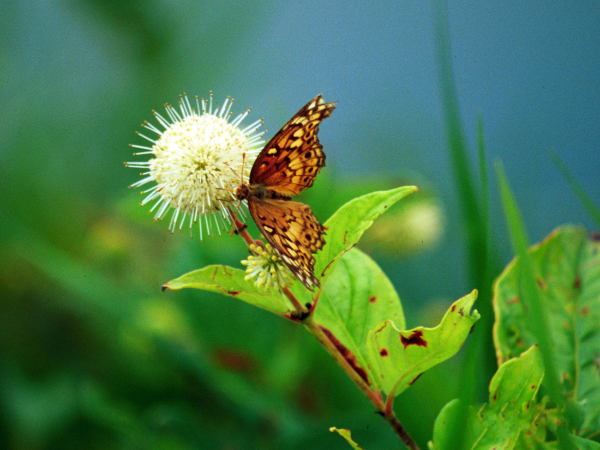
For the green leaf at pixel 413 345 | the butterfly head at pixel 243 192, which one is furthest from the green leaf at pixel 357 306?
the butterfly head at pixel 243 192

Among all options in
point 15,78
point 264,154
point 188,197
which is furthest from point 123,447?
point 15,78

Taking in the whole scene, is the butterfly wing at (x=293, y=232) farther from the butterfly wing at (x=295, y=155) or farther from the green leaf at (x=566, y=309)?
the green leaf at (x=566, y=309)

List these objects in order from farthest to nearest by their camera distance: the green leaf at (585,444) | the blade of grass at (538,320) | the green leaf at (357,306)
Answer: the green leaf at (357,306) → the green leaf at (585,444) → the blade of grass at (538,320)

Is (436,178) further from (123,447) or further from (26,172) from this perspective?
(26,172)

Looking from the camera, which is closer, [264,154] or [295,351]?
[264,154]

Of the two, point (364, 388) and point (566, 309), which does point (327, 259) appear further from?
point (566, 309)

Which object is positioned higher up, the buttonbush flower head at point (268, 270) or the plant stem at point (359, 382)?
the buttonbush flower head at point (268, 270)
